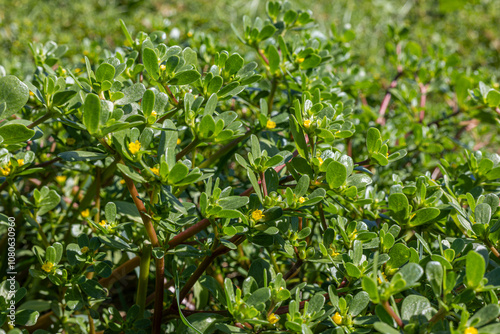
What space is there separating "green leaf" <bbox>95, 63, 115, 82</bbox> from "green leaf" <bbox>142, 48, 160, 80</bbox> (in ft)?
0.27

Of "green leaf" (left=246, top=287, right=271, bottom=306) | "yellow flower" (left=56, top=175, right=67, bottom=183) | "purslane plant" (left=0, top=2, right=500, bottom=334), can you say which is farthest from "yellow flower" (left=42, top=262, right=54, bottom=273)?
"yellow flower" (left=56, top=175, right=67, bottom=183)

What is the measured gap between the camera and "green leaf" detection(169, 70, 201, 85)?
3.37 feet

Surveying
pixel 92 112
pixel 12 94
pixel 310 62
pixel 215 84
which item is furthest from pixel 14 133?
pixel 310 62

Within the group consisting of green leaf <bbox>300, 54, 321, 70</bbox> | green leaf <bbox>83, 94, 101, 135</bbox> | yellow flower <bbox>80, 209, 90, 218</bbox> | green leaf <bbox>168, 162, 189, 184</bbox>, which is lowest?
yellow flower <bbox>80, 209, 90, 218</bbox>

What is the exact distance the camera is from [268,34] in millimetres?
1454

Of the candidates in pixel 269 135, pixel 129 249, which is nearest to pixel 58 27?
pixel 269 135

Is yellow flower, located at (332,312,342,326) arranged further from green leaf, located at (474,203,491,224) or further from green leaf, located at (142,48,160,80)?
green leaf, located at (142,48,160,80)

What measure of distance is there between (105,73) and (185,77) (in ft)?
0.63

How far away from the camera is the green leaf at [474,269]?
813 millimetres

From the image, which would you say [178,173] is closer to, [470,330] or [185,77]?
[185,77]

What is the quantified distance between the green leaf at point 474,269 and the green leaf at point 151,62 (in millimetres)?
823

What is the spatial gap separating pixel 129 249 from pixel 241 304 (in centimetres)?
32

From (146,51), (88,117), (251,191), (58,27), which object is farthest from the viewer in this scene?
(58,27)

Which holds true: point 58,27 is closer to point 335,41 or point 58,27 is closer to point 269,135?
point 335,41
